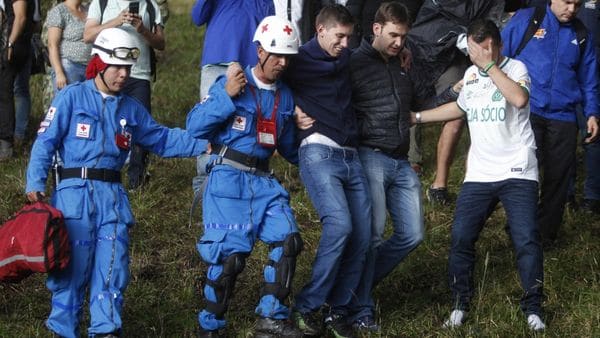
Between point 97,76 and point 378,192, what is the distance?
198cm

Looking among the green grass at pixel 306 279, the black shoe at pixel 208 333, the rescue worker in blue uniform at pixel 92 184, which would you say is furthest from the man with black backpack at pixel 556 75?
the rescue worker in blue uniform at pixel 92 184

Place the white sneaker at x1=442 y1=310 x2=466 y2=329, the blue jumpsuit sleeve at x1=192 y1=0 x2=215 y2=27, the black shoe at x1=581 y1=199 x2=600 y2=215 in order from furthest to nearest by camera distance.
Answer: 1. the black shoe at x1=581 y1=199 x2=600 y2=215
2. the blue jumpsuit sleeve at x1=192 y1=0 x2=215 y2=27
3. the white sneaker at x1=442 y1=310 x2=466 y2=329

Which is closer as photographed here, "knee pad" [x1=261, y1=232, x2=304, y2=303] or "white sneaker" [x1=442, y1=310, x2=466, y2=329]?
"knee pad" [x1=261, y1=232, x2=304, y2=303]

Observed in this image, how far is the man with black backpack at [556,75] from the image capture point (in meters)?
9.17

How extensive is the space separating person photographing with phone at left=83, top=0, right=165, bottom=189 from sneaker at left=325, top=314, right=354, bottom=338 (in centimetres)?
341

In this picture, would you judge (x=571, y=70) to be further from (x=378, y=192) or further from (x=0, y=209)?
(x=0, y=209)

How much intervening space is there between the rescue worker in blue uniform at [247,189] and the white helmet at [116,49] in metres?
0.53

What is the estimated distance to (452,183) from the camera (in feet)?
36.3

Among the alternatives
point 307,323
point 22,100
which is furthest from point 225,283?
point 22,100

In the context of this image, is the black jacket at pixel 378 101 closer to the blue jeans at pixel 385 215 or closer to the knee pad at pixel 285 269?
the blue jeans at pixel 385 215

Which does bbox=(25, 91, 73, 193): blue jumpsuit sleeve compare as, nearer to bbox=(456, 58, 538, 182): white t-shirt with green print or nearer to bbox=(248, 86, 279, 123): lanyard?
bbox=(248, 86, 279, 123): lanyard

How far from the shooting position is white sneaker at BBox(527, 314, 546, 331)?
24.8 feet

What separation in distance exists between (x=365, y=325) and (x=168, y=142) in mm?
1769

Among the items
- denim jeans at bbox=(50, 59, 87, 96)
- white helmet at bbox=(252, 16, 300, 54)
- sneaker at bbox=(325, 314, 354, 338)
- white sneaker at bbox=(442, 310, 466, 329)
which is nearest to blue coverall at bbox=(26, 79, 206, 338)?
white helmet at bbox=(252, 16, 300, 54)
